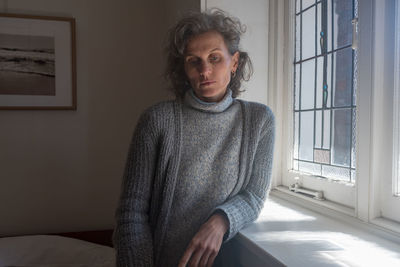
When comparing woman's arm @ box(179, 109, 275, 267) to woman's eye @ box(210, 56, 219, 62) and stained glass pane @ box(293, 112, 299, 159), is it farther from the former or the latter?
stained glass pane @ box(293, 112, 299, 159)

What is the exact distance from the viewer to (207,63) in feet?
3.16

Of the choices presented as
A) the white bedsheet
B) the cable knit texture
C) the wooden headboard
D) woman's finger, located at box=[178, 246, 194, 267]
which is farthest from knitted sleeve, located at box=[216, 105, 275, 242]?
the wooden headboard

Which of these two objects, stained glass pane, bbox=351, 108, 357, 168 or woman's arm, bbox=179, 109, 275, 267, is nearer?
woman's arm, bbox=179, 109, 275, 267

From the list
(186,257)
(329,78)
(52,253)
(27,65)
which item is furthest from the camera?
(27,65)

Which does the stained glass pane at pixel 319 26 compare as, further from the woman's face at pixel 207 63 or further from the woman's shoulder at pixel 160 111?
the woman's shoulder at pixel 160 111

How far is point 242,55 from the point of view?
3.60 feet

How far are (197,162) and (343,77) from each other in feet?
1.95

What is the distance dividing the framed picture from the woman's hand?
1.51m

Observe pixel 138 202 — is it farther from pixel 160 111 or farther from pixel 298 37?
pixel 298 37

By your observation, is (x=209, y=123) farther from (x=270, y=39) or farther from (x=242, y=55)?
(x=270, y=39)

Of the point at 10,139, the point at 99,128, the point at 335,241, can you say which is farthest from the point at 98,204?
the point at 335,241

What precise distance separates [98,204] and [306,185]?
140cm

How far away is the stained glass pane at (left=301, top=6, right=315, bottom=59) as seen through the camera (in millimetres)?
1321

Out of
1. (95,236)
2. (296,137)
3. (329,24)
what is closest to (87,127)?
(95,236)
